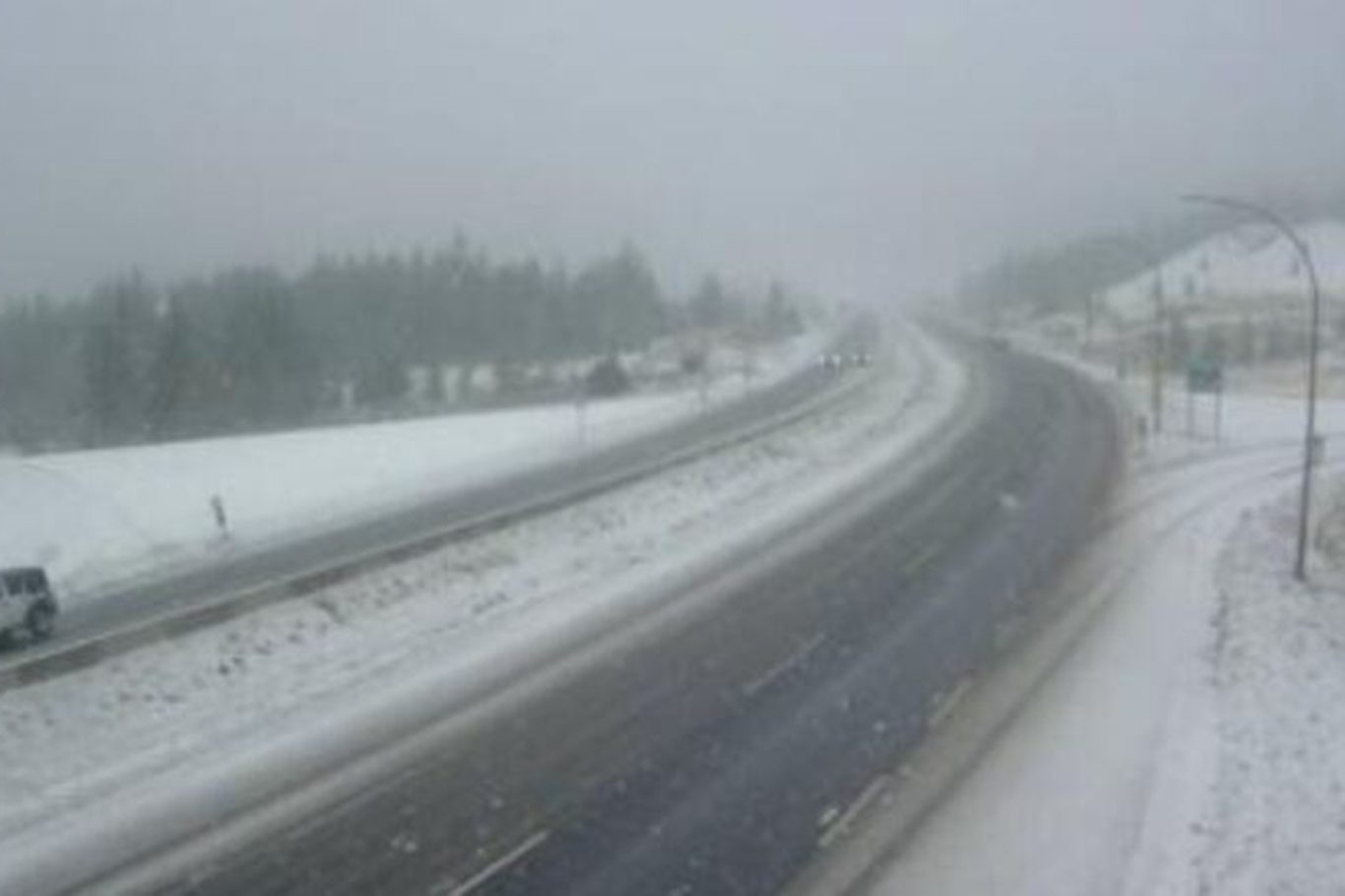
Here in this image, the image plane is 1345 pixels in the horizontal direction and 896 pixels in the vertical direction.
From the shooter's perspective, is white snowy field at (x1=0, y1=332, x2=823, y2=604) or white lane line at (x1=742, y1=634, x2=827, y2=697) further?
white snowy field at (x1=0, y1=332, x2=823, y2=604)

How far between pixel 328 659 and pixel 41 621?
719 centimetres

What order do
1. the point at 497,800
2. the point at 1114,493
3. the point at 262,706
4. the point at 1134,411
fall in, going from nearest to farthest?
1. the point at 497,800
2. the point at 262,706
3. the point at 1114,493
4. the point at 1134,411

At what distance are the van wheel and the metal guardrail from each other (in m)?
2.00

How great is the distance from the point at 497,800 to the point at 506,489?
33.7 m

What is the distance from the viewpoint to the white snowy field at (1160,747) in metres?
18.9

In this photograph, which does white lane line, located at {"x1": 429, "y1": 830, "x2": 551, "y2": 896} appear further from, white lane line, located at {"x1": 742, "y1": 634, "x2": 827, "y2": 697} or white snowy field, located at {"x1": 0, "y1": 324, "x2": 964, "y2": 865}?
white lane line, located at {"x1": 742, "y1": 634, "x2": 827, "y2": 697}

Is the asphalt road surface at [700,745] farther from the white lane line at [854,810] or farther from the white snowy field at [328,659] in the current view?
the white snowy field at [328,659]

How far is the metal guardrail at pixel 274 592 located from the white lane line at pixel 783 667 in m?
10.2

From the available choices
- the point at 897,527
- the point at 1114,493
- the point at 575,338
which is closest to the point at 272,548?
the point at 897,527

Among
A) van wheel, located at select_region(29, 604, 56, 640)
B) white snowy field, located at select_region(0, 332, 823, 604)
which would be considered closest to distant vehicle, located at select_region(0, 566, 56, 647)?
van wheel, located at select_region(29, 604, 56, 640)

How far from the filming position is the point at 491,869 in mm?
18516

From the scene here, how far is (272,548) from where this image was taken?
44.6 metres

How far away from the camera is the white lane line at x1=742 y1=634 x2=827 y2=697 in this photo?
26.8 m

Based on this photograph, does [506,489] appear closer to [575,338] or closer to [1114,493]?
[1114,493]
